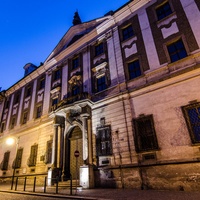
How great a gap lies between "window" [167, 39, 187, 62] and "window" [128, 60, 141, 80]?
2437 mm

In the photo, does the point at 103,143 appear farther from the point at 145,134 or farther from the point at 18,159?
the point at 18,159

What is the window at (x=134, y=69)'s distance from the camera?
38.9 feet

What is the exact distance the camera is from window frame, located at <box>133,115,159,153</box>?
30.2 feet

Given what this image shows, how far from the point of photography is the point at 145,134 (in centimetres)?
973

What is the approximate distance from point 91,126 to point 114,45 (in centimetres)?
776

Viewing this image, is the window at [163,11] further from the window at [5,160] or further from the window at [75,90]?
the window at [5,160]

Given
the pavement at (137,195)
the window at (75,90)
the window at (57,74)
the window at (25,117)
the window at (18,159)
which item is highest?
the window at (57,74)

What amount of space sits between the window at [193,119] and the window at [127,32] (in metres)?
8.23

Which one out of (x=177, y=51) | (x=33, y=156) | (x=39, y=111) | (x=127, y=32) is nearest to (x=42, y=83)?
(x=39, y=111)

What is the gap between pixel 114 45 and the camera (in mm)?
14117

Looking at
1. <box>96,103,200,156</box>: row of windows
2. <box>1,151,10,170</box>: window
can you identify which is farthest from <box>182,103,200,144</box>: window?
<box>1,151,10,170</box>: window

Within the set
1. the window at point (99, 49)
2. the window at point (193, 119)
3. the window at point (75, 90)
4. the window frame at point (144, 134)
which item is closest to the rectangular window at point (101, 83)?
the window at point (75, 90)

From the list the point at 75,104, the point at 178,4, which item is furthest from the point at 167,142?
the point at 178,4

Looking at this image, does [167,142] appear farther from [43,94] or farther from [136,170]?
[43,94]
